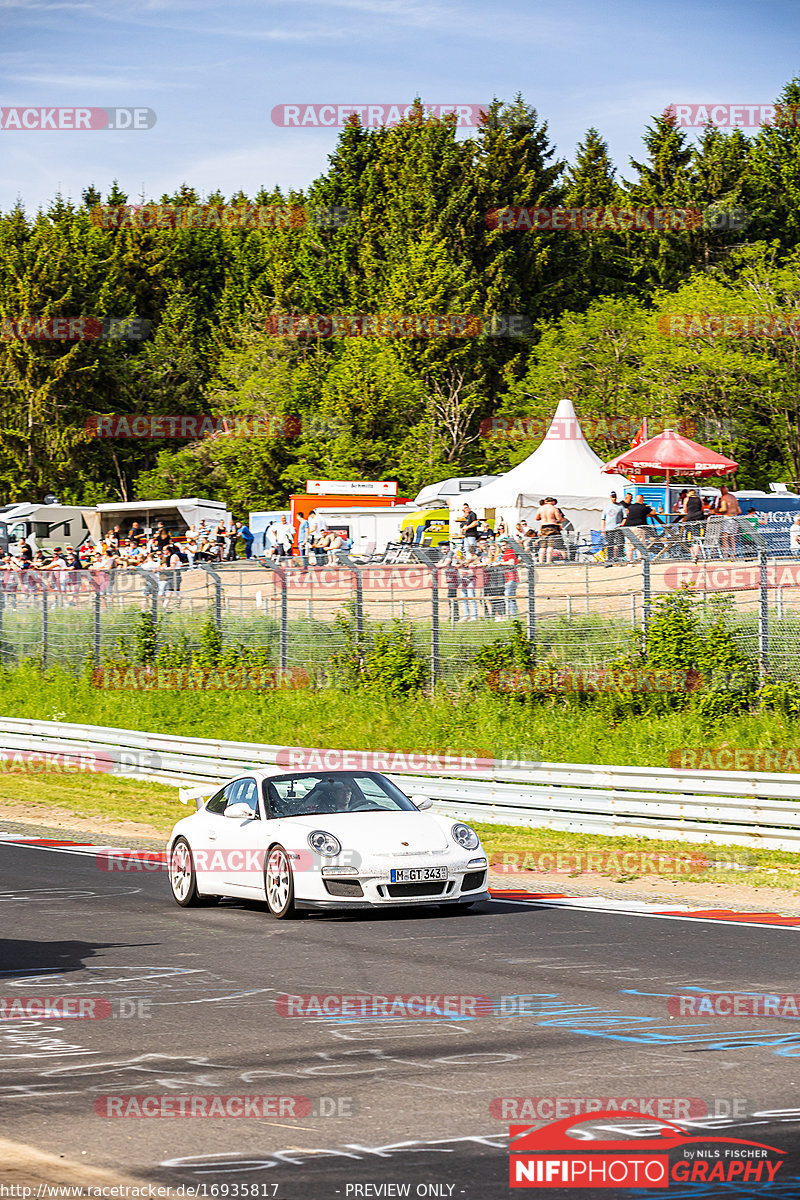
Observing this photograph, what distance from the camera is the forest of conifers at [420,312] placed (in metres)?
58.6

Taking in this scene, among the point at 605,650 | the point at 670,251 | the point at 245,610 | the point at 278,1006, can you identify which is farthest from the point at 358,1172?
the point at 670,251

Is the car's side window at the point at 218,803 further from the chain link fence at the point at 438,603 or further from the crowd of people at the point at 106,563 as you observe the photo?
the crowd of people at the point at 106,563

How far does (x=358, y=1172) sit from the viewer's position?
5.45m

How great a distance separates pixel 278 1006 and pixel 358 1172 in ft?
11.1

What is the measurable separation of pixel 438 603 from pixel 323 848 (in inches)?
485

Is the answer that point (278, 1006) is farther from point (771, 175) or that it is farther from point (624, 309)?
point (771, 175)

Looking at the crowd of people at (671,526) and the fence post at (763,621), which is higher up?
the crowd of people at (671,526)

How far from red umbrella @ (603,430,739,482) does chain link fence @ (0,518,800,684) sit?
654 cm

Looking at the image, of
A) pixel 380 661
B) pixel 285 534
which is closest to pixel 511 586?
pixel 380 661

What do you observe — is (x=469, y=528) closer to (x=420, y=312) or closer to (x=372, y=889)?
(x=372, y=889)

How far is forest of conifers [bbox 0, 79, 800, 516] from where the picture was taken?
58.6 meters

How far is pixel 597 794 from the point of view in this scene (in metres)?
18.2

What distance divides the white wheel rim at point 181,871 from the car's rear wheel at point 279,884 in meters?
1.08

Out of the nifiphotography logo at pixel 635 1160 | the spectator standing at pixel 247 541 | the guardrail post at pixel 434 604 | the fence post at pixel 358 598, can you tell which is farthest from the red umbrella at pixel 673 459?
the nifiphotography logo at pixel 635 1160
